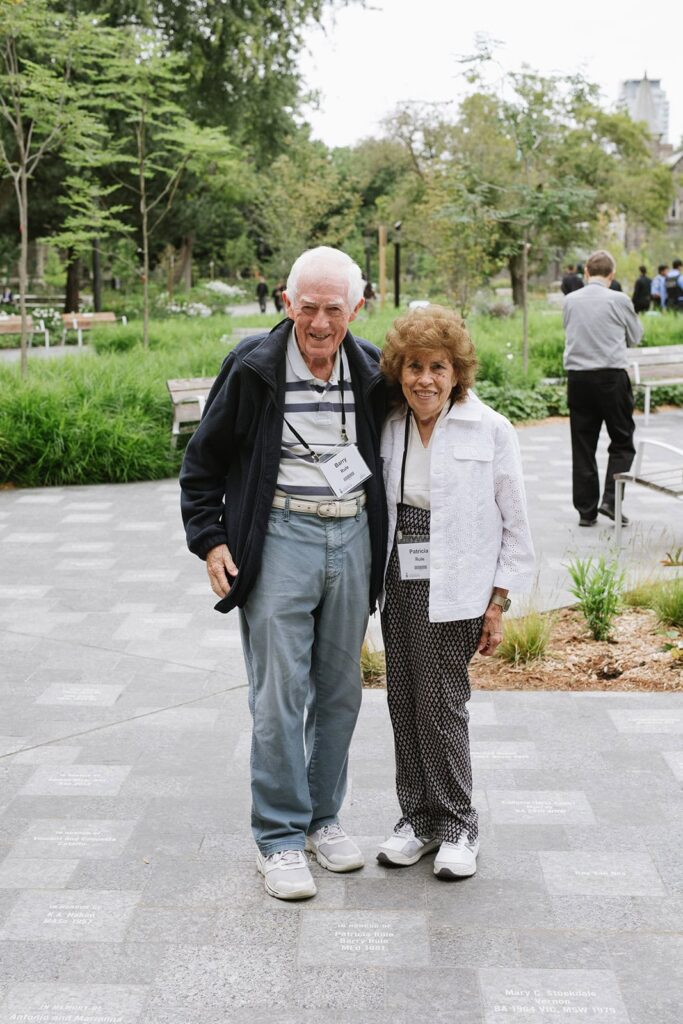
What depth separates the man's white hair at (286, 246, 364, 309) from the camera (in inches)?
127

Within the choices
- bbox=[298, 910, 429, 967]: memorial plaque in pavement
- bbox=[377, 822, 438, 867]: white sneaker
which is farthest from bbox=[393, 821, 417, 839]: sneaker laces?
bbox=[298, 910, 429, 967]: memorial plaque in pavement

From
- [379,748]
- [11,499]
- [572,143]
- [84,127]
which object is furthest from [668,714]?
[572,143]

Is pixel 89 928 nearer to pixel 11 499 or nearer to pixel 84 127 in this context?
pixel 11 499

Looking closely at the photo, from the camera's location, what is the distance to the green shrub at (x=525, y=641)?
18.5 feet

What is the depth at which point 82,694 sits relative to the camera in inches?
209

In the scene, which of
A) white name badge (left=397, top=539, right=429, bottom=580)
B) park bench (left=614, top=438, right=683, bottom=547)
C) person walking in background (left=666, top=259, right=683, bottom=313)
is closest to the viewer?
white name badge (left=397, top=539, right=429, bottom=580)

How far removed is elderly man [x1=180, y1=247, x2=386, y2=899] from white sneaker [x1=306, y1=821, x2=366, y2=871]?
5.0 inches

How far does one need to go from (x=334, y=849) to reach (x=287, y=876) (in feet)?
0.78

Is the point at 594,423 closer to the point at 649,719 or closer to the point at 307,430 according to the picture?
the point at 649,719

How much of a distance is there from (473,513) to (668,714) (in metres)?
1.99

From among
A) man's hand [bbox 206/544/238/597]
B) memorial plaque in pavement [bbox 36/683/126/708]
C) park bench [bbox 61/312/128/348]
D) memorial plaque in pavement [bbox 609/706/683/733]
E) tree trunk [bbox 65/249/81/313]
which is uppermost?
tree trunk [bbox 65/249/81/313]

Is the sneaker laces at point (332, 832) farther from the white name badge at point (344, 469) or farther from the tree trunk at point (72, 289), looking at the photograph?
the tree trunk at point (72, 289)

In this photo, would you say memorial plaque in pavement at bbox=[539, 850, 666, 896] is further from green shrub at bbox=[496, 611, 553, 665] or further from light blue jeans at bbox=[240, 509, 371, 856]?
green shrub at bbox=[496, 611, 553, 665]

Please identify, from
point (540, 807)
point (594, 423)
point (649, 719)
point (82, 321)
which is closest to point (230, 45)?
point (82, 321)
